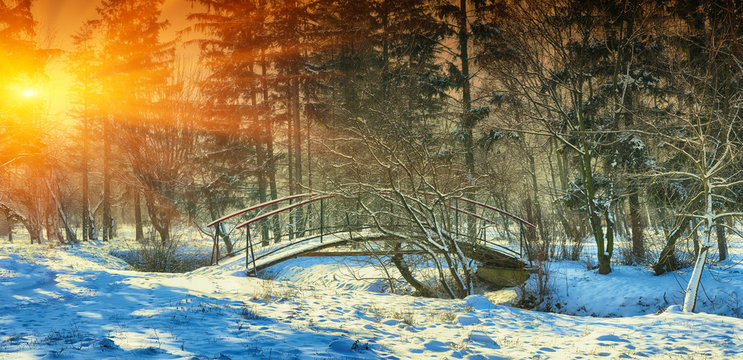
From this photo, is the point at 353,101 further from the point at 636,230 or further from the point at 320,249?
the point at 636,230

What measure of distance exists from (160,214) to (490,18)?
1577 cm

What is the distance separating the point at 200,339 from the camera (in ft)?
14.5

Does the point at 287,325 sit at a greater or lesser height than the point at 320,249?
lesser

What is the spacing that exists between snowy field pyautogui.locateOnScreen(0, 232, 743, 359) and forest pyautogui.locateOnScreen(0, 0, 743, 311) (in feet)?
11.9

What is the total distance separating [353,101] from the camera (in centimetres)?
1828

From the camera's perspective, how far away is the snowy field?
4.16 metres

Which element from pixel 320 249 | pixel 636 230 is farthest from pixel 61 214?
pixel 636 230

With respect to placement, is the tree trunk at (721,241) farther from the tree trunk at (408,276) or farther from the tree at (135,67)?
the tree at (135,67)

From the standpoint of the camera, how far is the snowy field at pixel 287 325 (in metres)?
4.16

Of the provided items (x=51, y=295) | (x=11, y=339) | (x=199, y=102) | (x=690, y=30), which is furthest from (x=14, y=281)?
(x=690, y=30)

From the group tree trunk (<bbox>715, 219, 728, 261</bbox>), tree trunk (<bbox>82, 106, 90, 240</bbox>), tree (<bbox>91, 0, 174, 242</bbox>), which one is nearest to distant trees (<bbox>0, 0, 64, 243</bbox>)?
tree (<bbox>91, 0, 174, 242</bbox>)

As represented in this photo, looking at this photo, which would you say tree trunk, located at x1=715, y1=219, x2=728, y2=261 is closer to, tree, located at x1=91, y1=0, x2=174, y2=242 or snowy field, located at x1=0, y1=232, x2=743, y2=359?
snowy field, located at x1=0, y1=232, x2=743, y2=359

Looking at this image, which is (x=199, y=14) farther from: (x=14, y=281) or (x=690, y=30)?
(x=690, y=30)

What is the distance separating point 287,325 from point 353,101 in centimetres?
1404
